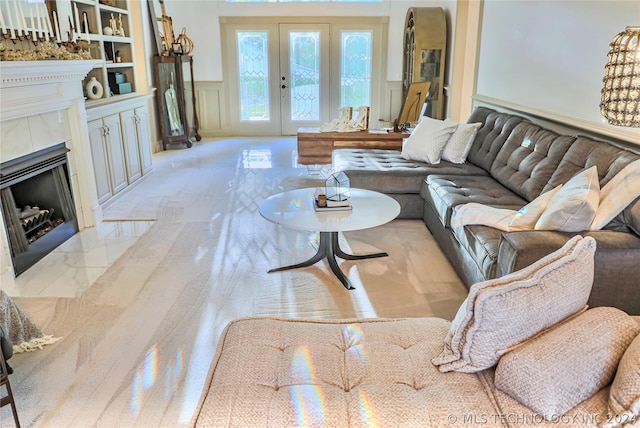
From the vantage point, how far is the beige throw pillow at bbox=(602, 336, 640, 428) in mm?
1202

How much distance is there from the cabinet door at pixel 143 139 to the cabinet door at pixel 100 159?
3.08 feet

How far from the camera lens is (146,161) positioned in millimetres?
5852

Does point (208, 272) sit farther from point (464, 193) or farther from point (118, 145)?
point (118, 145)

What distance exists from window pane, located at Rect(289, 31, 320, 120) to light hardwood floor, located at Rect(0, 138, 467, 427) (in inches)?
167

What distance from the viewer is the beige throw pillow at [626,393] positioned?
3.94 ft

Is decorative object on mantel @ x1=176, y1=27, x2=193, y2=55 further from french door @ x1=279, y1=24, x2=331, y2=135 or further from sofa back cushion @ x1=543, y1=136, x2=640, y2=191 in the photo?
sofa back cushion @ x1=543, y1=136, x2=640, y2=191

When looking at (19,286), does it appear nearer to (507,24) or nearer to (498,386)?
(498,386)

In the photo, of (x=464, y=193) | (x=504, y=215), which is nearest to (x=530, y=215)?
(x=504, y=215)

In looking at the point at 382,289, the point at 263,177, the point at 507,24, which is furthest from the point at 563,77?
the point at 263,177

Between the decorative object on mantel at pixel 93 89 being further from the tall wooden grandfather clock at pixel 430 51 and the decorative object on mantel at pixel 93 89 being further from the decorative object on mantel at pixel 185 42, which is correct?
the tall wooden grandfather clock at pixel 430 51

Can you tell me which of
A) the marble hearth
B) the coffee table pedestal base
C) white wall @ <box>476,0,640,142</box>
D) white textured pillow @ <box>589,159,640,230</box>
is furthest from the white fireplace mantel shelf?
white wall @ <box>476,0,640,142</box>

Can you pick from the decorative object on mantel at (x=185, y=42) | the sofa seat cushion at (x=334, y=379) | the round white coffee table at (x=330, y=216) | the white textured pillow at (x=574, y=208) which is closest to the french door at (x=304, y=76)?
the decorative object on mantel at (x=185, y=42)

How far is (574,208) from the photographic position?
7.54 ft

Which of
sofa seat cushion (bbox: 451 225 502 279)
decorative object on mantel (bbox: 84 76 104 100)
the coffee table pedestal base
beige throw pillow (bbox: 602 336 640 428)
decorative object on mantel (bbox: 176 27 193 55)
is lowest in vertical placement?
the coffee table pedestal base
